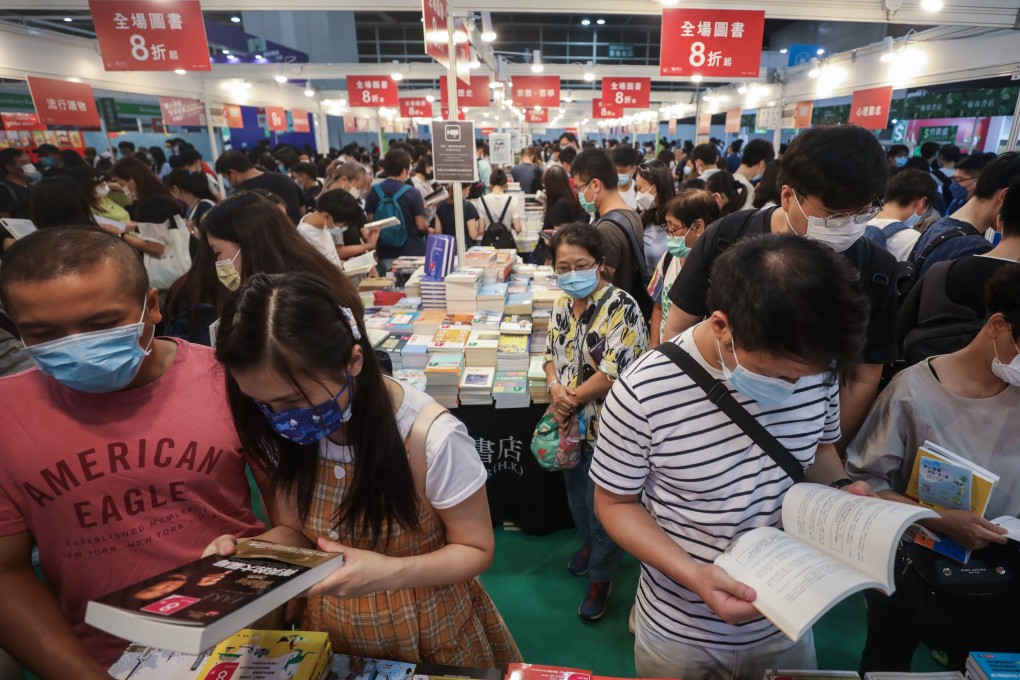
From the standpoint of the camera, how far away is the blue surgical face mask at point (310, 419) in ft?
3.71

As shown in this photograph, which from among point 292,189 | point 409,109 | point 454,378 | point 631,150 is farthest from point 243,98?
point 454,378

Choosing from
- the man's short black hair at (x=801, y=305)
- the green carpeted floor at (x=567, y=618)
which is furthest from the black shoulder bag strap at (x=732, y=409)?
the green carpeted floor at (x=567, y=618)

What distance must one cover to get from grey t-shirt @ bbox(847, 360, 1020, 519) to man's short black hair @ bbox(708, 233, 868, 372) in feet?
2.32

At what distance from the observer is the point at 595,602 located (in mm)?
2666

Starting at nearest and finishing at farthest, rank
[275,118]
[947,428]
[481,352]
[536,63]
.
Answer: [947,428] < [481,352] < [536,63] < [275,118]

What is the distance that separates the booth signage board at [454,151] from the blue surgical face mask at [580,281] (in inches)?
64.7

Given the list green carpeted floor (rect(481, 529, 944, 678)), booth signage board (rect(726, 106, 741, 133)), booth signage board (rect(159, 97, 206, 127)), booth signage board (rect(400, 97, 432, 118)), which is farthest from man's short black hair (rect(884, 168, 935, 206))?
booth signage board (rect(400, 97, 432, 118))

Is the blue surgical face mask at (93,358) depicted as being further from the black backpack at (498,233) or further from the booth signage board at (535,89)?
the booth signage board at (535,89)

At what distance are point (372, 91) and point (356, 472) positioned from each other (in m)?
13.5

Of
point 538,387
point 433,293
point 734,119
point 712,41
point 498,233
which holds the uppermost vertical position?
point 712,41

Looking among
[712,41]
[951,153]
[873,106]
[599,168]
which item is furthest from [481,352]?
[873,106]

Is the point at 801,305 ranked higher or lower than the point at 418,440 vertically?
higher

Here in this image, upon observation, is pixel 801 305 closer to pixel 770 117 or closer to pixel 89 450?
pixel 89 450

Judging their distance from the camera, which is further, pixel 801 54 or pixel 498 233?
pixel 801 54
